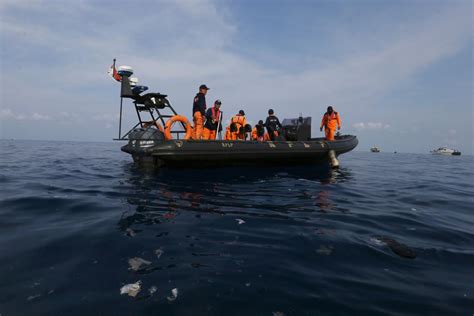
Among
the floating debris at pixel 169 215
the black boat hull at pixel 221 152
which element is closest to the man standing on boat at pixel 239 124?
the black boat hull at pixel 221 152

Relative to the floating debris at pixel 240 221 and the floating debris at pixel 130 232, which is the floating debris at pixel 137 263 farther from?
the floating debris at pixel 240 221

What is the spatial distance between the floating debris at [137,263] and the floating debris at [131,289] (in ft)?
0.91

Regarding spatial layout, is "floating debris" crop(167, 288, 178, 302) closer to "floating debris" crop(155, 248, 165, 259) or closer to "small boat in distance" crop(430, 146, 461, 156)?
"floating debris" crop(155, 248, 165, 259)

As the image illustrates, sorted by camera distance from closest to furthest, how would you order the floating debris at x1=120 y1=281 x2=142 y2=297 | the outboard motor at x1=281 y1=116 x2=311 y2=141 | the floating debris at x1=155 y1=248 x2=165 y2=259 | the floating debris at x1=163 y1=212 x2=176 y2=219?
the floating debris at x1=120 y1=281 x2=142 y2=297, the floating debris at x1=155 y1=248 x2=165 y2=259, the floating debris at x1=163 y1=212 x2=176 y2=219, the outboard motor at x1=281 y1=116 x2=311 y2=141

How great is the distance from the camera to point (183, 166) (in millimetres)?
8727

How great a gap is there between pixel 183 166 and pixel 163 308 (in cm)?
688

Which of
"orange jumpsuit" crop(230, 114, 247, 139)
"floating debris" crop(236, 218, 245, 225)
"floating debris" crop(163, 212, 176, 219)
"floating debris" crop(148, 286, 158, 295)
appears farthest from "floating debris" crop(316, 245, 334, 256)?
"orange jumpsuit" crop(230, 114, 247, 139)

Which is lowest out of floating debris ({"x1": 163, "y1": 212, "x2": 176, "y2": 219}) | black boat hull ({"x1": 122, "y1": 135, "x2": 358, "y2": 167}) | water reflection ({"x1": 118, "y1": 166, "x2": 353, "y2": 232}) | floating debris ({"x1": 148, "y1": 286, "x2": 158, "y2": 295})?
floating debris ({"x1": 148, "y1": 286, "x2": 158, "y2": 295})

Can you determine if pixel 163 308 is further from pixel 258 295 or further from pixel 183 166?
pixel 183 166

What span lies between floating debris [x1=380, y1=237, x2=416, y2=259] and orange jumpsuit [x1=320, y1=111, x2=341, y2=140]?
923 cm

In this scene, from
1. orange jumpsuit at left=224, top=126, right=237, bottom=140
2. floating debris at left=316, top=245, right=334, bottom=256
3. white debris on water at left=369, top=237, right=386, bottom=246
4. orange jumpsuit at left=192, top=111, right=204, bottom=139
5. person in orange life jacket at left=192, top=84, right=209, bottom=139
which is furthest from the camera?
orange jumpsuit at left=224, top=126, right=237, bottom=140

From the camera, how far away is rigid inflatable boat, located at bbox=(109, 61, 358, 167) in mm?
8250

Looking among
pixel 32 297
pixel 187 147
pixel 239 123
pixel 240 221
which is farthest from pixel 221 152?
pixel 32 297

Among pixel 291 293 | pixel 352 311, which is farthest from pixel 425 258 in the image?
pixel 291 293
